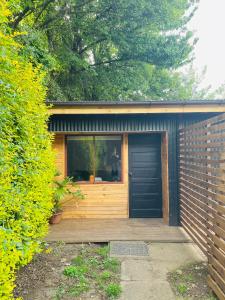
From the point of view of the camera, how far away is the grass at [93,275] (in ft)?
10.3

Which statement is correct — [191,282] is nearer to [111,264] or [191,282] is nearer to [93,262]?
[111,264]

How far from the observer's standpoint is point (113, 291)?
3.08 metres

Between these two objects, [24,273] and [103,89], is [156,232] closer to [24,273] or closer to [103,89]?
[24,273]

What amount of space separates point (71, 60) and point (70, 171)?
6.74 meters

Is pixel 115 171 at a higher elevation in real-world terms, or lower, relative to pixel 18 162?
lower

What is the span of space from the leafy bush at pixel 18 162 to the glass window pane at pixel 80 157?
220 centimetres

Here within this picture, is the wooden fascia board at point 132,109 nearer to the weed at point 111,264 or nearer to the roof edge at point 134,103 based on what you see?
the roof edge at point 134,103

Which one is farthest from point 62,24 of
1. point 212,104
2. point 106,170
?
point 212,104

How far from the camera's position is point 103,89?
40.5 ft

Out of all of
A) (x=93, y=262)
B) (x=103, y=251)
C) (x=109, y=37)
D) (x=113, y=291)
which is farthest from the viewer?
(x=109, y=37)

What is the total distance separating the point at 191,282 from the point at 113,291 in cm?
105

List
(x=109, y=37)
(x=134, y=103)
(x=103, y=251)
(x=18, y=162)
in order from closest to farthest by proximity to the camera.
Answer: (x=18, y=162)
(x=103, y=251)
(x=134, y=103)
(x=109, y=37)

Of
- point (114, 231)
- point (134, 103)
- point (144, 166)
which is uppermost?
point (134, 103)

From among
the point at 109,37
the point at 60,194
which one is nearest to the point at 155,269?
the point at 60,194
